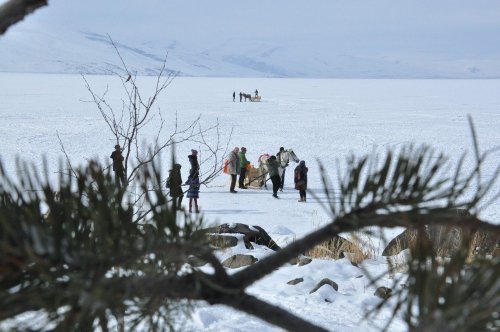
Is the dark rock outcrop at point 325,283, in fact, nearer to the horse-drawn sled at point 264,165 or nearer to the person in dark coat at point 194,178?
the person in dark coat at point 194,178

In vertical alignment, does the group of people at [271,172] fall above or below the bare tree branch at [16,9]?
below

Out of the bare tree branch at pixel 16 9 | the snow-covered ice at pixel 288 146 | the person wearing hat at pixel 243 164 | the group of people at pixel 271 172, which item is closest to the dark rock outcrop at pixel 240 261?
the snow-covered ice at pixel 288 146

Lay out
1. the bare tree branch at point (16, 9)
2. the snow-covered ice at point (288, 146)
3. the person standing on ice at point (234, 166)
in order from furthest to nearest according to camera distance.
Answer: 1. the person standing on ice at point (234, 166)
2. the snow-covered ice at point (288, 146)
3. the bare tree branch at point (16, 9)

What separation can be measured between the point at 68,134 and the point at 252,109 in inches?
718

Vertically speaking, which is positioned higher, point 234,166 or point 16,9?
point 16,9

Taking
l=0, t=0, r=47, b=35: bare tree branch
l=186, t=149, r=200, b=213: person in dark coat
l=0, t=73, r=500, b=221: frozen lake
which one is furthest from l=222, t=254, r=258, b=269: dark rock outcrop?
l=0, t=73, r=500, b=221: frozen lake

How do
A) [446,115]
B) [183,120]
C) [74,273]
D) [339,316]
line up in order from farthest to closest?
[446,115], [183,120], [339,316], [74,273]

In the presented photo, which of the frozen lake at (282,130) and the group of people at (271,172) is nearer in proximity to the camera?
the group of people at (271,172)

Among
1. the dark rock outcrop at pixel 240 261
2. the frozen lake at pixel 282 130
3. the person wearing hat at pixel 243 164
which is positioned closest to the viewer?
the dark rock outcrop at pixel 240 261

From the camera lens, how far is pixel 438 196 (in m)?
0.94

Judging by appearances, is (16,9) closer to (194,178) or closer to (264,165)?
(194,178)

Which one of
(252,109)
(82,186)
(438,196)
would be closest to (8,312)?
(82,186)

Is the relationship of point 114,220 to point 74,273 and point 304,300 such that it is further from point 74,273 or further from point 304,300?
point 304,300

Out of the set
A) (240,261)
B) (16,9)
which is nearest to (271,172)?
(240,261)
